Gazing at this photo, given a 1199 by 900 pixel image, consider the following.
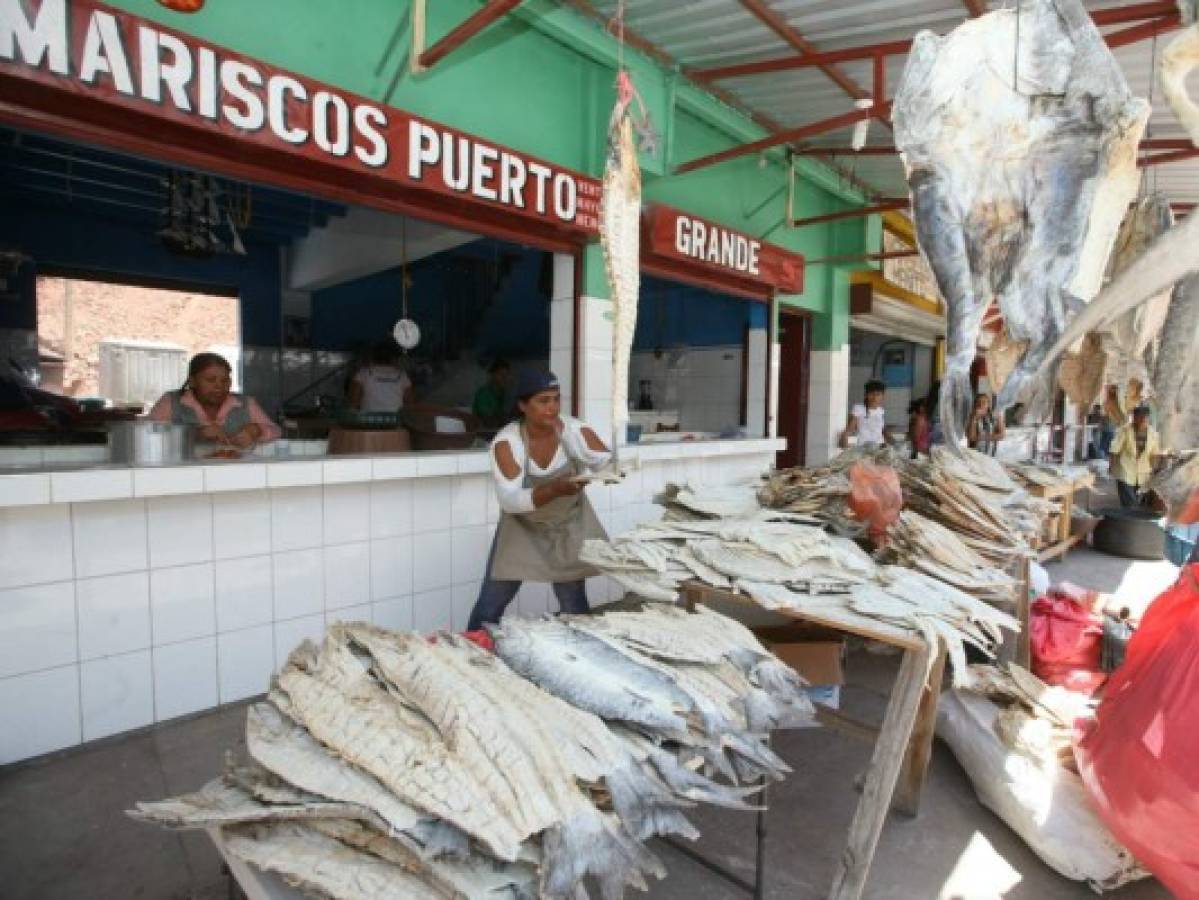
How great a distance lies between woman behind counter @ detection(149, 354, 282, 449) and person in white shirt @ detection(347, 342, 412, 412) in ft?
9.69

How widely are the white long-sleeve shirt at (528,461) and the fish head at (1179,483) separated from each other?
7.43 feet

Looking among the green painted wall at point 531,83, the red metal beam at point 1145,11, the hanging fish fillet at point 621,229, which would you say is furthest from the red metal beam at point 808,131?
the hanging fish fillet at point 621,229

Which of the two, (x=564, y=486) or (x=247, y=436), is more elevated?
(x=247, y=436)

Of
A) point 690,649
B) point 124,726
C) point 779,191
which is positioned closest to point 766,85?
point 779,191

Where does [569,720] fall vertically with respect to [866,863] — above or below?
above

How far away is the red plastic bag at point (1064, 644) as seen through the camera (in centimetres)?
410

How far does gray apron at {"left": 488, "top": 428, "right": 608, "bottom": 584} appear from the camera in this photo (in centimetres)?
347

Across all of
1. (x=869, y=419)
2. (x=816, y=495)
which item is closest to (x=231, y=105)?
(x=816, y=495)

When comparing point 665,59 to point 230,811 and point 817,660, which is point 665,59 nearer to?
point 817,660

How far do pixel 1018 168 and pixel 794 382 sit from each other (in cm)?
676

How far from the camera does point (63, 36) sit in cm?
252

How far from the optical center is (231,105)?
2926mm

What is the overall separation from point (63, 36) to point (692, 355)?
22.8 ft

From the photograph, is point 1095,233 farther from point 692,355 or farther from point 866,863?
point 692,355
